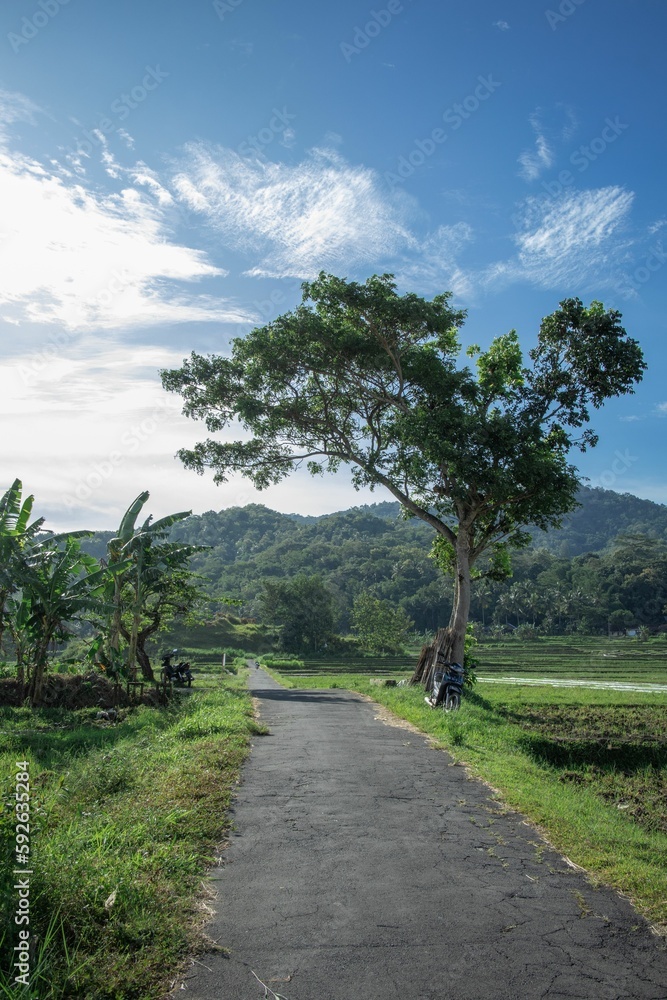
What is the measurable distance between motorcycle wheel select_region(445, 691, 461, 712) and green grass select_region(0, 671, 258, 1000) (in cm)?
708

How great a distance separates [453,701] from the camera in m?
15.3

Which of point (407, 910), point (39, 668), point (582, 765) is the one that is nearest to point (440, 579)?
point (39, 668)

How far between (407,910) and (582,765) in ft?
28.9

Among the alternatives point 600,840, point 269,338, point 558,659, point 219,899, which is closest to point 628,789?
point 600,840

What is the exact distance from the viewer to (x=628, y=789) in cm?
1020

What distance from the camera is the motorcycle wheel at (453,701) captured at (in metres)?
15.1

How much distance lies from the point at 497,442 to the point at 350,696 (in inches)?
398

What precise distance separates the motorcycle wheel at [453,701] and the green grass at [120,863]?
708 centimetres

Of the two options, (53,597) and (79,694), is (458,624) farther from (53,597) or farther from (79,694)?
(79,694)

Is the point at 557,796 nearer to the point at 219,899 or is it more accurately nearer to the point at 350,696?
the point at 219,899

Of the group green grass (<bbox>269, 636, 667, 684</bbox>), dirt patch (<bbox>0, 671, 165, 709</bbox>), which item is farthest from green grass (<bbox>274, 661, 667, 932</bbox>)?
green grass (<bbox>269, 636, 667, 684</bbox>)

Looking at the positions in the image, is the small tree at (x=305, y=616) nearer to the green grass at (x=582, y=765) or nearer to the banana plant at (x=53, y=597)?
the green grass at (x=582, y=765)

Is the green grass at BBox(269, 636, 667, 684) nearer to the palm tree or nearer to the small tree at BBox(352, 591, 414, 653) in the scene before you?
the small tree at BBox(352, 591, 414, 653)

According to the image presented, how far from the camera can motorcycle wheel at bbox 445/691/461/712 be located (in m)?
15.1
